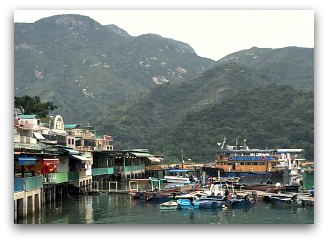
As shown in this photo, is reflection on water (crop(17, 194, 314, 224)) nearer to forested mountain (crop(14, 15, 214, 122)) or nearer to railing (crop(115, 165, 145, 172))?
railing (crop(115, 165, 145, 172))

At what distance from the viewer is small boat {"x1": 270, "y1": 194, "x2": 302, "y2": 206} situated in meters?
23.1

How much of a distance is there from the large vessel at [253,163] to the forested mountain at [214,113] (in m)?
2.01

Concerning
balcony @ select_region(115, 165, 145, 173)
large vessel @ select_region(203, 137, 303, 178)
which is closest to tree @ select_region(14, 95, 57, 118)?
balcony @ select_region(115, 165, 145, 173)

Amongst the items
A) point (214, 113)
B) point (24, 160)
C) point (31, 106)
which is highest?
point (214, 113)

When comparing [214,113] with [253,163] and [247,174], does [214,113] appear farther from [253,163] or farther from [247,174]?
[247,174]

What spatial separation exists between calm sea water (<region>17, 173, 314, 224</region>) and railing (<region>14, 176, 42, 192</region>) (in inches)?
39.6

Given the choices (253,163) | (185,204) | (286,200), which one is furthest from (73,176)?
(253,163)

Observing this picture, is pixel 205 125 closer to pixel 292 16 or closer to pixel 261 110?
pixel 261 110

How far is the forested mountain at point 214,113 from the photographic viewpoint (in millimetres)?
57344

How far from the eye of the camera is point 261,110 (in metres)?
65.7

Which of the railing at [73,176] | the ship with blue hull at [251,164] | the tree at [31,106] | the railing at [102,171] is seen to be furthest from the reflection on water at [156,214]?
the ship with blue hull at [251,164]

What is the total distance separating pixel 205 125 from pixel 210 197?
4585cm

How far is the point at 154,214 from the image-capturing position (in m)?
21.4

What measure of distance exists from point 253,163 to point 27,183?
31899mm
